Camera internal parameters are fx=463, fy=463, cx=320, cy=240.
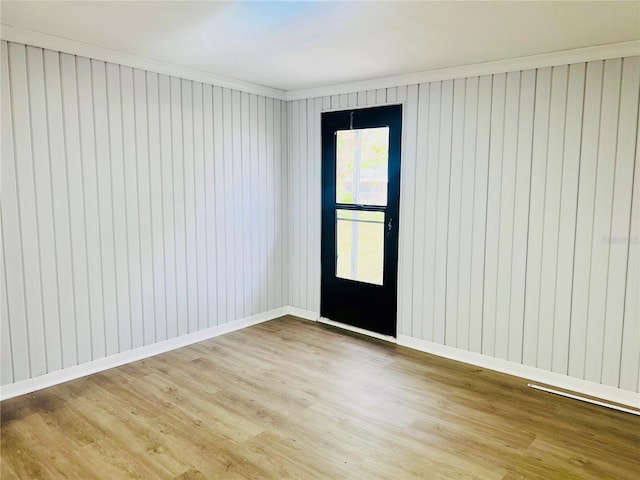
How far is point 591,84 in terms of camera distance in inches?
126

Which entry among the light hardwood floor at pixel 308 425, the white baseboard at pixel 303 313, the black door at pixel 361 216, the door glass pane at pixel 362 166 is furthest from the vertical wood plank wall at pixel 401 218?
the white baseboard at pixel 303 313

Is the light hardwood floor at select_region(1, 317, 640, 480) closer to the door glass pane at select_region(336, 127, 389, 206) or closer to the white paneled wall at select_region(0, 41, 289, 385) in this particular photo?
the white paneled wall at select_region(0, 41, 289, 385)

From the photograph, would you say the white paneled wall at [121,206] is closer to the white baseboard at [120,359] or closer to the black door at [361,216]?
the white baseboard at [120,359]

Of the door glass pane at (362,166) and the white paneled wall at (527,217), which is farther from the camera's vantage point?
the door glass pane at (362,166)

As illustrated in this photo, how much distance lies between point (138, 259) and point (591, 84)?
12.0 ft

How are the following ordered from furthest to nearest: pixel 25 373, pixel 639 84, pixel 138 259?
pixel 138 259 < pixel 25 373 < pixel 639 84

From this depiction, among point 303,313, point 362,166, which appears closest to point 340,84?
point 362,166

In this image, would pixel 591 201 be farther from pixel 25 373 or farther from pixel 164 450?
pixel 25 373

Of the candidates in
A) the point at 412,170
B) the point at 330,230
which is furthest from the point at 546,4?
the point at 330,230

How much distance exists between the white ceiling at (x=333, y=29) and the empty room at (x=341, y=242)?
0.02m

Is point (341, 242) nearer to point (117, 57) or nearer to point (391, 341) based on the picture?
point (391, 341)

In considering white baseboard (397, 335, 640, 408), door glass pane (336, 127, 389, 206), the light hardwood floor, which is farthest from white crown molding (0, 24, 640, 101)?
the light hardwood floor

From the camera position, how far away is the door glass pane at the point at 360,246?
14.6 feet

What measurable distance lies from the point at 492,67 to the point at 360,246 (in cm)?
197
